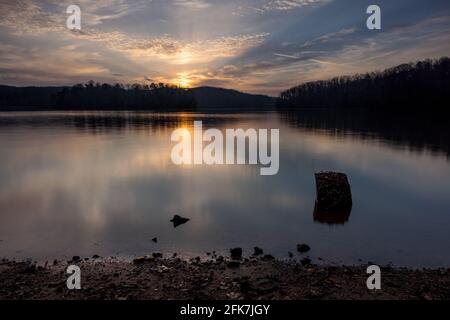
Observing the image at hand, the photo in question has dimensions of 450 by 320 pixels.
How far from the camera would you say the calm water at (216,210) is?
40.2 ft

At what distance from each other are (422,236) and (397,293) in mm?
5885

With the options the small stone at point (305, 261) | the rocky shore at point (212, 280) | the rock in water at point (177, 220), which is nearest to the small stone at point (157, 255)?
the rocky shore at point (212, 280)

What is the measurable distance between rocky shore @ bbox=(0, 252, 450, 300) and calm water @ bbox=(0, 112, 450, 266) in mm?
1083

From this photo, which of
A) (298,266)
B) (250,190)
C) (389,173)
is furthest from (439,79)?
(298,266)

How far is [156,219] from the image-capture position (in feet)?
50.6

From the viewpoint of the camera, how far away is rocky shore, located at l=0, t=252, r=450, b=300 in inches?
334

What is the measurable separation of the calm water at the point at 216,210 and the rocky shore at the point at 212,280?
1.08 meters

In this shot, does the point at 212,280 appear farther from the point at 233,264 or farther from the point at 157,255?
the point at 157,255

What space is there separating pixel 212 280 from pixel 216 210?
768 centimetres

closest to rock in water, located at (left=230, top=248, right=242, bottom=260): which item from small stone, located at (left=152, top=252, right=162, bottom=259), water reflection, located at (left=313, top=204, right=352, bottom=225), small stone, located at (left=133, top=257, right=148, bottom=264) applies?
small stone, located at (left=152, top=252, right=162, bottom=259)

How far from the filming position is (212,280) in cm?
933

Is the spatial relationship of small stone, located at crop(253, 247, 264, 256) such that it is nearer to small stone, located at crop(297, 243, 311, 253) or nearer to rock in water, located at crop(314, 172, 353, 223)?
small stone, located at crop(297, 243, 311, 253)

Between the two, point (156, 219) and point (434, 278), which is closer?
point (434, 278)
